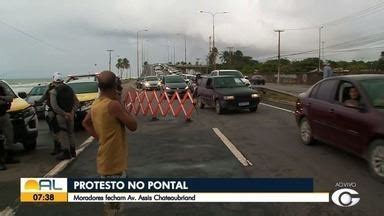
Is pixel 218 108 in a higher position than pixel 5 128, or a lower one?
lower

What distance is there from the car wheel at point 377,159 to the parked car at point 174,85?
24796 mm

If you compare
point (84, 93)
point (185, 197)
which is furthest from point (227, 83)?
point (185, 197)

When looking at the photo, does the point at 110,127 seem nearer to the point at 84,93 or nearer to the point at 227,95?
the point at 84,93

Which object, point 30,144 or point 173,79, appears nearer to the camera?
point 30,144

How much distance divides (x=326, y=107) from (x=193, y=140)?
3.80 m

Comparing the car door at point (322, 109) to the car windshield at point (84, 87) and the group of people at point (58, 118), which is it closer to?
the group of people at point (58, 118)

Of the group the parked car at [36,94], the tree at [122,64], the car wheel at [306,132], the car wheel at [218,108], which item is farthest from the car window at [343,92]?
the tree at [122,64]

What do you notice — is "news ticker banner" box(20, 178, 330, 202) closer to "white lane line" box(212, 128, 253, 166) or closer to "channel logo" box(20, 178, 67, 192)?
"channel logo" box(20, 178, 67, 192)

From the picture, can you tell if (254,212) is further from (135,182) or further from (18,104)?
(18,104)

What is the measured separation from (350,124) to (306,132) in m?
2.38

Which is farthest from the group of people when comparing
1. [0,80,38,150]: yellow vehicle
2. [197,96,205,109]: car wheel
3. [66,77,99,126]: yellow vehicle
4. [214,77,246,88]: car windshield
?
[197,96,205,109]: car wheel

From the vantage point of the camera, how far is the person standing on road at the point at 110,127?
458 centimetres

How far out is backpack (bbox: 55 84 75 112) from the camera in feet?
32.4

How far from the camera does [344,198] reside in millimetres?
5742
